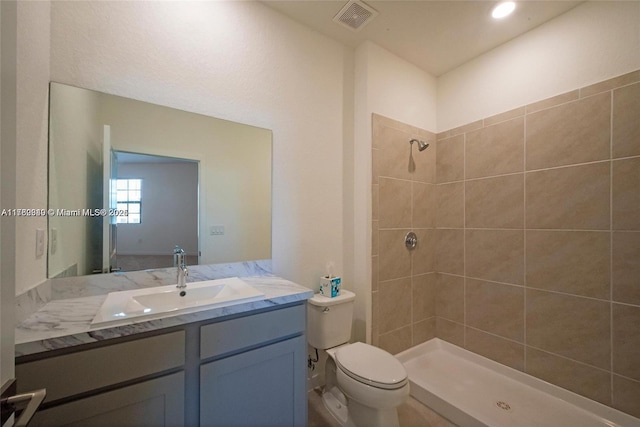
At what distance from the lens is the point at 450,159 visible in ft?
7.43

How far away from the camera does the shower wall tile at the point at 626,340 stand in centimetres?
138

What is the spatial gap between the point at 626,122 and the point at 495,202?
2.55ft

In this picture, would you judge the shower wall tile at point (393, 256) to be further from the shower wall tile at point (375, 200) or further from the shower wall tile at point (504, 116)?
the shower wall tile at point (504, 116)

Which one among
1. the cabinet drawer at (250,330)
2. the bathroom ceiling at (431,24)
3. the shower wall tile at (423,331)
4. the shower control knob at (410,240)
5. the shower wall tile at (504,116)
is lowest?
the shower wall tile at (423,331)

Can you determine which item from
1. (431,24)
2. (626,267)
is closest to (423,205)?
(626,267)

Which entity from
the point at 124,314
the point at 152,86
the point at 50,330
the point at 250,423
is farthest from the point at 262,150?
the point at 250,423

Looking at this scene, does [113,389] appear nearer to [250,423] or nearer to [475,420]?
[250,423]

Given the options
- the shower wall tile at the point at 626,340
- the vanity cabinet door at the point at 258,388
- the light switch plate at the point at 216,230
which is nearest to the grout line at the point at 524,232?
the shower wall tile at the point at 626,340

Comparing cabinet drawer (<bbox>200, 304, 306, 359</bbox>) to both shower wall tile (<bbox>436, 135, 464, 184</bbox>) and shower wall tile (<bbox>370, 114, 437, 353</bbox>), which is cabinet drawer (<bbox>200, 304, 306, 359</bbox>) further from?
shower wall tile (<bbox>436, 135, 464, 184</bbox>)

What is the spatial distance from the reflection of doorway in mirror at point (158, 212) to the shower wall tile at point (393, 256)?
131 cm

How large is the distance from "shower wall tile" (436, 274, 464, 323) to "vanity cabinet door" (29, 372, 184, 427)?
2109mm

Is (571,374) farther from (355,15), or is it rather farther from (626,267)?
(355,15)

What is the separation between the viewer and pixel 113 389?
842 mm

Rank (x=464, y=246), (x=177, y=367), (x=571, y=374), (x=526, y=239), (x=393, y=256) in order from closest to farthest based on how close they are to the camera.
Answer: (x=177, y=367) < (x=571, y=374) < (x=526, y=239) < (x=393, y=256) < (x=464, y=246)
